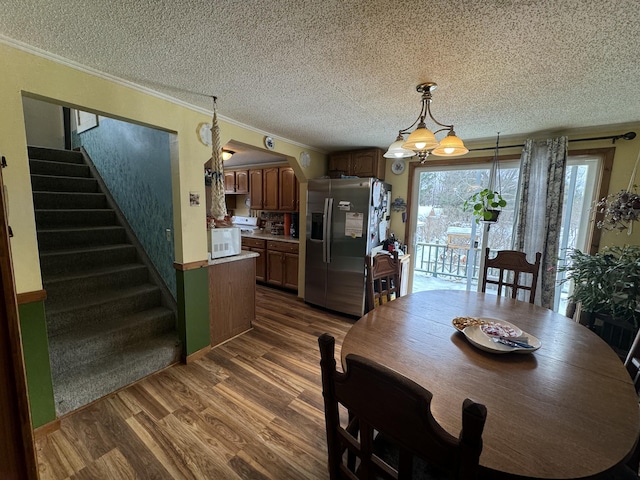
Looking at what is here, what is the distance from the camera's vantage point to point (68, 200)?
10.2 feet

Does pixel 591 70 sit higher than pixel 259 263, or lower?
higher

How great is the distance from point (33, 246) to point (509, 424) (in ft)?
8.06

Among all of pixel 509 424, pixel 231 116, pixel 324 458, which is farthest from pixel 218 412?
pixel 231 116

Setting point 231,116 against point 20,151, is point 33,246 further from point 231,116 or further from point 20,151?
point 231,116

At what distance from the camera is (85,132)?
3.67 meters

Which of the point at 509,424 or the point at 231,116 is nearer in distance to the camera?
the point at 509,424

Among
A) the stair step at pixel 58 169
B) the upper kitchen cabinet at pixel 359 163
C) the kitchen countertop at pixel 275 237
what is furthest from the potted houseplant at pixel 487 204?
the stair step at pixel 58 169

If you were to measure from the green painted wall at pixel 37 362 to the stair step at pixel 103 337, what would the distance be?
356mm

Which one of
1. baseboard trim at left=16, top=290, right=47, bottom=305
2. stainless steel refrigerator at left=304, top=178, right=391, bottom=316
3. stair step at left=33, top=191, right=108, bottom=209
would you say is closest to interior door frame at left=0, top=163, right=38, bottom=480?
baseboard trim at left=16, top=290, right=47, bottom=305

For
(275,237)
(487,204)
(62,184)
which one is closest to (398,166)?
(487,204)

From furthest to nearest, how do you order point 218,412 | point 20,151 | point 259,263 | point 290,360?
point 259,263
point 290,360
point 218,412
point 20,151

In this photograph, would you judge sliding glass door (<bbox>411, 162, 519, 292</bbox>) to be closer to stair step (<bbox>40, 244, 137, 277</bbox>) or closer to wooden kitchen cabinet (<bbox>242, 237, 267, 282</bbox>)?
wooden kitchen cabinet (<bbox>242, 237, 267, 282</bbox>)

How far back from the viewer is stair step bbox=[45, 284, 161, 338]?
214 cm

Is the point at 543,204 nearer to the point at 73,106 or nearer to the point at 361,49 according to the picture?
the point at 361,49
